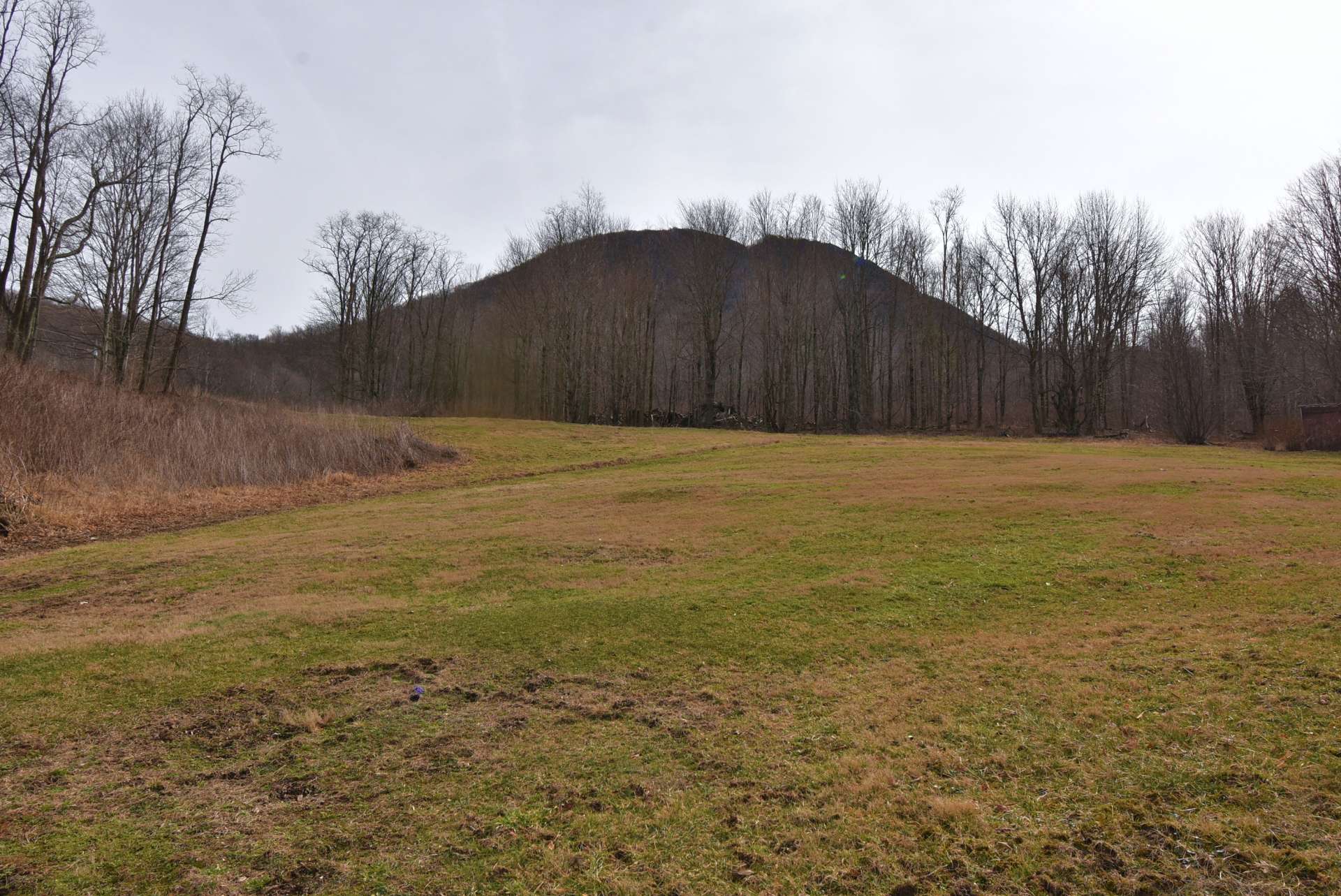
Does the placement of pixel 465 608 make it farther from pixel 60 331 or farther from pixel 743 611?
pixel 60 331

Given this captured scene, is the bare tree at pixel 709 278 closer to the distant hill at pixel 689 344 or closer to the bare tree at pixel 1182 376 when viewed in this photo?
the distant hill at pixel 689 344

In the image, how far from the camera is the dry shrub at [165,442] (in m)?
15.1

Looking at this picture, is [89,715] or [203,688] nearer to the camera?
[89,715]

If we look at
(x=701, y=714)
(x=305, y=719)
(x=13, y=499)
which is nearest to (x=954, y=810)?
(x=701, y=714)

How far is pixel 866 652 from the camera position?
5.18 metres

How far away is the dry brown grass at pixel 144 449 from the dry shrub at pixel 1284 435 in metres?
29.6

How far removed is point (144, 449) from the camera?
1734 centimetres

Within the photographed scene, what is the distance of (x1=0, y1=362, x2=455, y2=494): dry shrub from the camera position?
49.7 feet

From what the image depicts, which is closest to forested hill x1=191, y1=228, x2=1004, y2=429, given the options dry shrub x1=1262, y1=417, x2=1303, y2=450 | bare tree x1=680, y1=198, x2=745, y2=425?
bare tree x1=680, y1=198, x2=745, y2=425

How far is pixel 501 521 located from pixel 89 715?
733cm

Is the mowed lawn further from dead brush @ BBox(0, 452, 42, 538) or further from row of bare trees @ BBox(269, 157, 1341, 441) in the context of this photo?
row of bare trees @ BBox(269, 157, 1341, 441)

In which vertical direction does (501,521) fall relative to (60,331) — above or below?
below

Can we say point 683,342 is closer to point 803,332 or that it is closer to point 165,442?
point 803,332

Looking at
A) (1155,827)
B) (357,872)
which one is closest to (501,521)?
(357,872)
